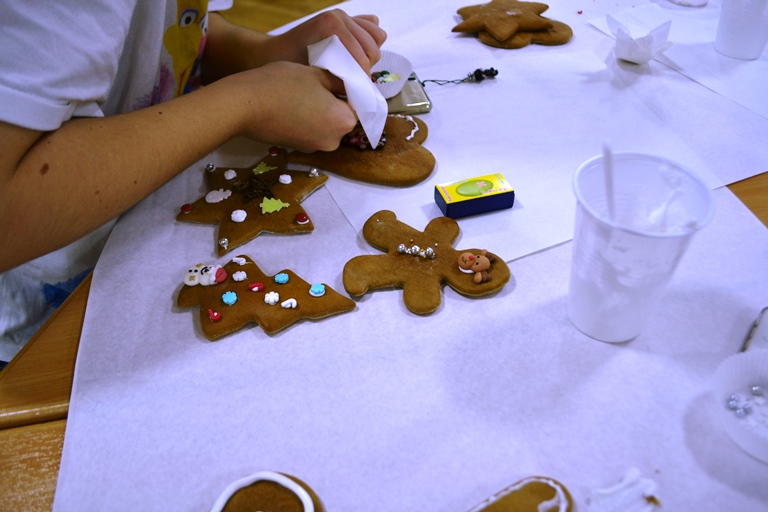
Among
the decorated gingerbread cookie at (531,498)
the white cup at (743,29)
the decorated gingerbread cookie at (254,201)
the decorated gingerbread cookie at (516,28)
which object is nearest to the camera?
the decorated gingerbread cookie at (531,498)

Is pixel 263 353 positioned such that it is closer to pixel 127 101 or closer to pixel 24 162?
pixel 24 162

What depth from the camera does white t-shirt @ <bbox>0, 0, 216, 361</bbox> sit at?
0.55 m

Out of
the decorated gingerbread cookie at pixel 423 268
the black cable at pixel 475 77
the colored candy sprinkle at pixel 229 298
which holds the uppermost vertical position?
the black cable at pixel 475 77

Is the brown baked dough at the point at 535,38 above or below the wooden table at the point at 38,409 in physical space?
above

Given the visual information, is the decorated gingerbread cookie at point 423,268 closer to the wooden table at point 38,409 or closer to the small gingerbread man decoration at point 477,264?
the small gingerbread man decoration at point 477,264

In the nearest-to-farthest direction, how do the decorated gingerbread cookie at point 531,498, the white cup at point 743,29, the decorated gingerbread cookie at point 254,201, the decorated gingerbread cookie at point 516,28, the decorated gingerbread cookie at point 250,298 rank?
the decorated gingerbread cookie at point 531,498, the decorated gingerbread cookie at point 250,298, the decorated gingerbread cookie at point 254,201, the white cup at point 743,29, the decorated gingerbread cookie at point 516,28

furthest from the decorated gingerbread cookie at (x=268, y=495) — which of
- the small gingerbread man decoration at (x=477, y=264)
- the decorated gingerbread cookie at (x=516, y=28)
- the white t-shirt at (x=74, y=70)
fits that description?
the decorated gingerbread cookie at (x=516, y=28)

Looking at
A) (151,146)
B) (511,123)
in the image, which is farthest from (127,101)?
(511,123)

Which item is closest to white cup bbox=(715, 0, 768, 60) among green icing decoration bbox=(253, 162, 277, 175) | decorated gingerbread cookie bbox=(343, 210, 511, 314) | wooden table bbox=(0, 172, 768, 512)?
decorated gingerbread cookie bbox=(343, 210, 511, 314)

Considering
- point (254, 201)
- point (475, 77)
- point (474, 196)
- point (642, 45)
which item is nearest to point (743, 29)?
point (642, 45)

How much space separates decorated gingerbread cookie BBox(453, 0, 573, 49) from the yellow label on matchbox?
45cm

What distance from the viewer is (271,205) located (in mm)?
751

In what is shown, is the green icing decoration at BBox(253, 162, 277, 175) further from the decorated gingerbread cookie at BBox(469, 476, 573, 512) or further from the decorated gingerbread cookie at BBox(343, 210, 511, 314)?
the decorated gingerbread cookie at BBox(469, 476, 573, 512)

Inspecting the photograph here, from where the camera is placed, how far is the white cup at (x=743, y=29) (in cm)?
97
